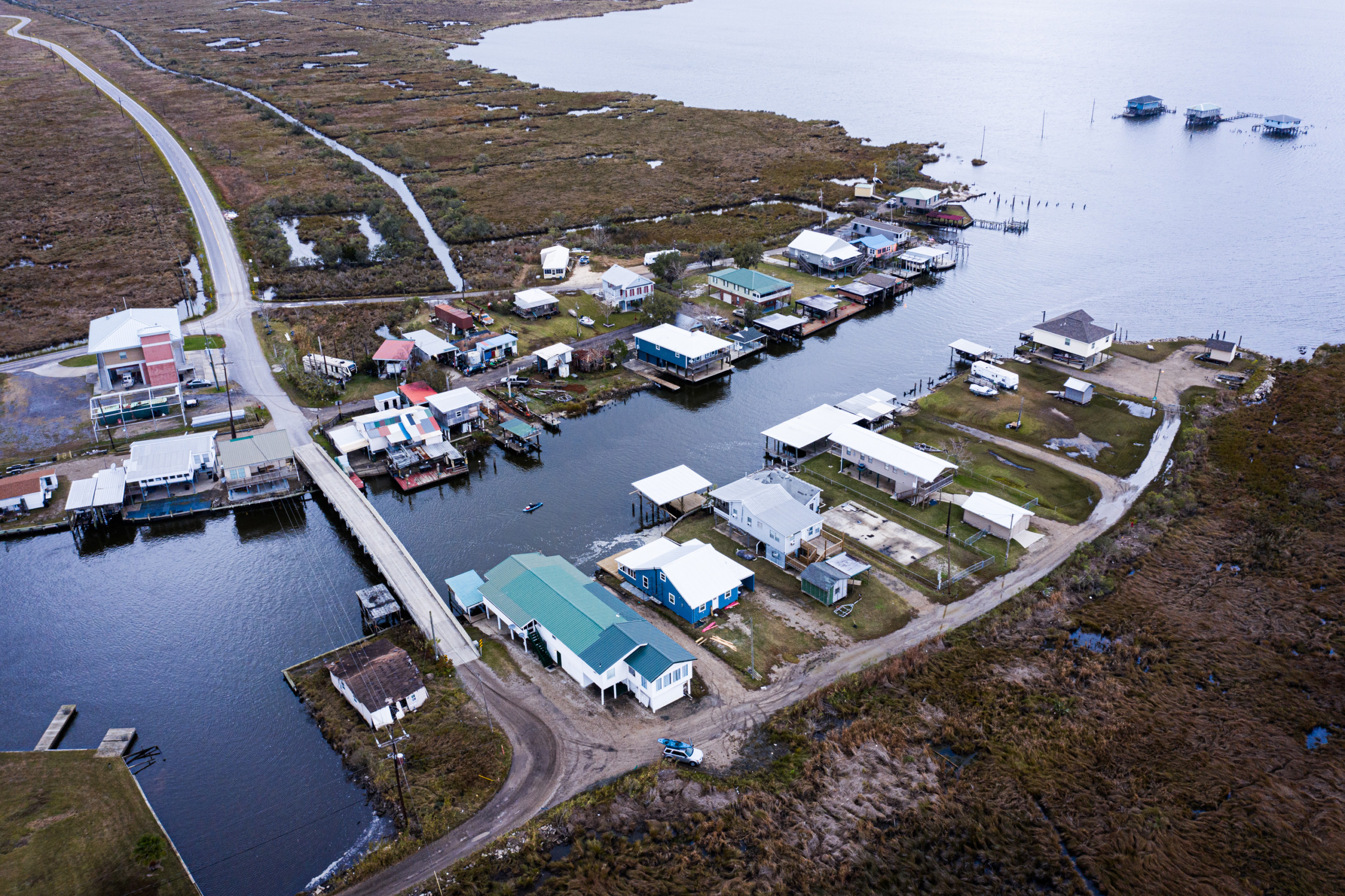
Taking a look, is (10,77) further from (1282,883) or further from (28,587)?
(1282,883)

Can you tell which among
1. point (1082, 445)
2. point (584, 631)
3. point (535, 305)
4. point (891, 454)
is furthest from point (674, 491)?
point (535, 305)

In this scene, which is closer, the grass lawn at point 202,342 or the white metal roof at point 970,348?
the white metal roof at point 970,348

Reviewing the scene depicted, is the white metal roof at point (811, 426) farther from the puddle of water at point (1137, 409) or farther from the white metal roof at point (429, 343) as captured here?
the white metal roof at point (429, 343)

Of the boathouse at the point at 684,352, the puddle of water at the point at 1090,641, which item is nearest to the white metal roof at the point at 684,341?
the boathouse at the point at 684,352

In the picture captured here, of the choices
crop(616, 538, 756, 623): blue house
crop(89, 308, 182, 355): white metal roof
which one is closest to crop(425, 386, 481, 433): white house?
crop(616, 538, 756, 623): blue house

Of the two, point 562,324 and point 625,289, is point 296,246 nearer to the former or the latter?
point 562,324
